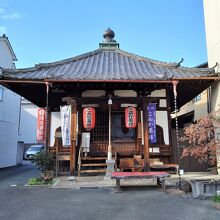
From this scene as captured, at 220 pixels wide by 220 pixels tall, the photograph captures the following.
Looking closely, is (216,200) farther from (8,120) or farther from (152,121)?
(8,120)

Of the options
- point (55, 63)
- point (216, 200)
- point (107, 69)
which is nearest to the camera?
point (216, 200)

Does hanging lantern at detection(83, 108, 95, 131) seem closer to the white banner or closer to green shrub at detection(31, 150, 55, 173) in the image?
the white banner

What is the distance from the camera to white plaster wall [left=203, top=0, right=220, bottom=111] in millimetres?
13023

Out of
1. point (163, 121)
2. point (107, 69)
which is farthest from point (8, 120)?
point (163, 121)

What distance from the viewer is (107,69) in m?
14.3

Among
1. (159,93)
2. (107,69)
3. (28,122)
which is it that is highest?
(107,69)

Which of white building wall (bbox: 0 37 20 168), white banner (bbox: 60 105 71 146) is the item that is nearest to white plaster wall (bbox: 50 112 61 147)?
white banner (bbox: 60 105 71 146)

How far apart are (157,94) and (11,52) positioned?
595 inches

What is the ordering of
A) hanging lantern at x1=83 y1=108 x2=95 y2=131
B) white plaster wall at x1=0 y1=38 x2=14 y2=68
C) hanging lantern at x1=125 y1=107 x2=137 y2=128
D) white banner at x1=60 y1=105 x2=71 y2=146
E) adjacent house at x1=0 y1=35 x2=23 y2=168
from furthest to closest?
white plaster wall at x1=0 y1=38 x2=14 y2=68 → adjacent house at x1=0 y1=35 x2=23 y2=168 → hanging lantern at x1=125 y1=107 x2=137 y2=128 → hanging lantern at x1=83 y1=108 x2=95 y2=131 → white banner at x1=60 y1=105 x2=71 y2=146

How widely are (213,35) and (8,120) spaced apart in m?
16.6

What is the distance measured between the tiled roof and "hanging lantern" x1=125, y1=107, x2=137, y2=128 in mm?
1578

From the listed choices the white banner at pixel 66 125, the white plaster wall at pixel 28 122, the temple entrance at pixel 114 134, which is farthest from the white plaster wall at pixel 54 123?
the white plaster wall at pixel 28 122

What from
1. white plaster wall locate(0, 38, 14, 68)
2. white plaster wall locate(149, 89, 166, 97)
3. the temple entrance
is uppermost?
white plaster wall locate(0, 38, 14, 68)

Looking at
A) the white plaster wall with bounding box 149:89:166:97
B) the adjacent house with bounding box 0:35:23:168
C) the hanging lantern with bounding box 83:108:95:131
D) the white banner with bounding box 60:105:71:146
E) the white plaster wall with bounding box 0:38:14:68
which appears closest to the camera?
the white banner with bounding box 60:105:71:146
